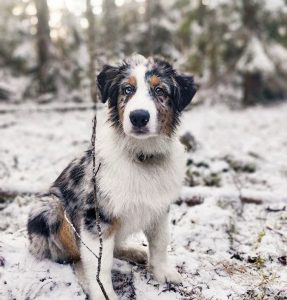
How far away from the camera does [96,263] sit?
3404 mm

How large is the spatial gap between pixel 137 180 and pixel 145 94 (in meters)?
0.74

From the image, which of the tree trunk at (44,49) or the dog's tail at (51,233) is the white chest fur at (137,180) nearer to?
the dog's tail at (51,233)

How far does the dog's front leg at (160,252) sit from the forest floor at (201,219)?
0.10 metres

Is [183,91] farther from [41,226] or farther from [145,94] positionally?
[41,226]

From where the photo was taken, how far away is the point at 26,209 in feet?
17.8

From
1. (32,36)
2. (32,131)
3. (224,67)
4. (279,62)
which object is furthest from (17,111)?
(279,62)

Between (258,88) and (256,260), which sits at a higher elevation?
(258,88)

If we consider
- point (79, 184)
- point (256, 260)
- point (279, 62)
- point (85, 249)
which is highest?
point (279, 62)

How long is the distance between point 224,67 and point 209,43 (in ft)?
3.86

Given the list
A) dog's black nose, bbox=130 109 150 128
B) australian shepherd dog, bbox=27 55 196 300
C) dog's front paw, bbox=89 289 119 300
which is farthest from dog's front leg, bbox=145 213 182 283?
dog's black nose, bbox=130 109 150 128

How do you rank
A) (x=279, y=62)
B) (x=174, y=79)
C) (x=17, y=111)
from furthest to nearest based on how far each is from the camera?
1. (x=279, y=62)
2. (x=17, y=111)
3. (x=174, y=79)

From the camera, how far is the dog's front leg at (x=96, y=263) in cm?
336

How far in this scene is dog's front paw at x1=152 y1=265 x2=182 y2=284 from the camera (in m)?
3.80

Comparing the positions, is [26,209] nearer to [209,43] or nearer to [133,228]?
[133,228]
